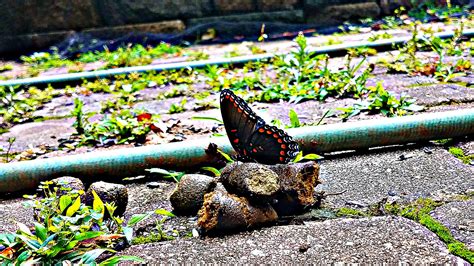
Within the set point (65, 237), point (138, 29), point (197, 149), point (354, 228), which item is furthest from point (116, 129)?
point (138, 29)

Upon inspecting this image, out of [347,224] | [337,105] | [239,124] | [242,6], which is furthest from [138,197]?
[242,6]

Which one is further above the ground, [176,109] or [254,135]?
[254,135]

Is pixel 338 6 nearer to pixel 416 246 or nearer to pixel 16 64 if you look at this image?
pixel 16 64

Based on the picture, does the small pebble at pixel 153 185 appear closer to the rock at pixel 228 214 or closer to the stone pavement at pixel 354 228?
the stone pavement at pixel 354 228

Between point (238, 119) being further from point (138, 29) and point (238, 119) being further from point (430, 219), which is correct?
point (138, 29)

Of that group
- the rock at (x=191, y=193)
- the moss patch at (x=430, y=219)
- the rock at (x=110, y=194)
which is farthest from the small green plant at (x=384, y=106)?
the rock at (x=110, y=194)

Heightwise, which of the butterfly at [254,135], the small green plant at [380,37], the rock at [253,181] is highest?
the butterfly at [254,135]
